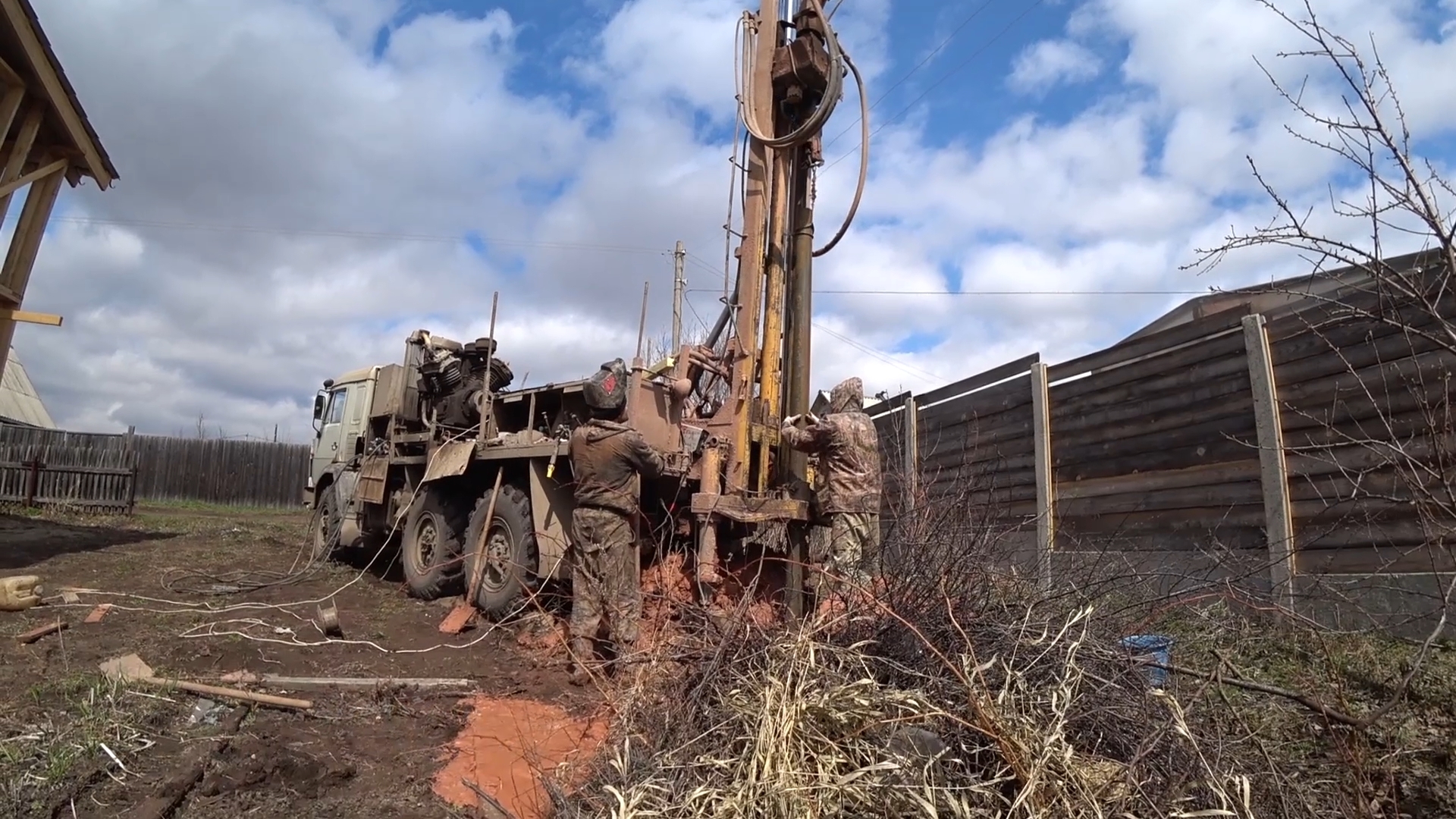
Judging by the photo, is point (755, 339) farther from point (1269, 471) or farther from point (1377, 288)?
point (1377, 288)

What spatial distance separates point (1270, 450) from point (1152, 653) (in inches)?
129

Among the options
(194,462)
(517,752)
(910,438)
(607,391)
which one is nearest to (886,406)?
(910,438)

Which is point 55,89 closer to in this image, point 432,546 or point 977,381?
point 432,546

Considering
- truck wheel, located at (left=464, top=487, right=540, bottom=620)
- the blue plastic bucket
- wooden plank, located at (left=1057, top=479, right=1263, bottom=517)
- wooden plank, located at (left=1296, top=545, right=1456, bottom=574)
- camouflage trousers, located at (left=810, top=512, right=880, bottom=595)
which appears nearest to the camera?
the blue plastic bucket

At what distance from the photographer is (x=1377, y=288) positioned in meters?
2.66

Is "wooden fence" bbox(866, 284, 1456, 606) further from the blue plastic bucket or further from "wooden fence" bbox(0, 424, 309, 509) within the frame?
"wooden fence" bbox(0, 424, 309, 509)

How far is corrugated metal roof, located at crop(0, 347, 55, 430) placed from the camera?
26.9 m

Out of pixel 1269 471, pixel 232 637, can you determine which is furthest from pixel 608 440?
pixel 1269 471

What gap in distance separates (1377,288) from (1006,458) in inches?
211

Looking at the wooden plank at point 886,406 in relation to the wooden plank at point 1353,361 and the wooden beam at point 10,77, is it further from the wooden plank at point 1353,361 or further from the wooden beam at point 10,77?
the wooden beam at point 10,77

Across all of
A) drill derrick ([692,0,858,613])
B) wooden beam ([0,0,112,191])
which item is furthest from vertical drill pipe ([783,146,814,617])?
wooden beam ([0,0,112,191])

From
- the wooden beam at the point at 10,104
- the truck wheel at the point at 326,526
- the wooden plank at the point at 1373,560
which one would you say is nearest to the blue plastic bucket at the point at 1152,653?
the wooden plank at the point at 1373,560

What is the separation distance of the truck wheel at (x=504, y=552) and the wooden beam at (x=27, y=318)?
4.83 m

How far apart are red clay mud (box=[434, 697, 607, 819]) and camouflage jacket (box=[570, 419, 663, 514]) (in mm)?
1417
